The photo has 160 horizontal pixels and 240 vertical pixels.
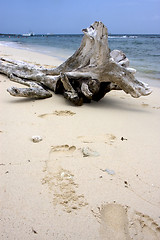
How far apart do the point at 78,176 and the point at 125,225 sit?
0.60 metres

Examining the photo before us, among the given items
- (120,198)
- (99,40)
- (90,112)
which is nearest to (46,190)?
(120,198)

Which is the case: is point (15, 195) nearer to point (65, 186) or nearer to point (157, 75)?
point (65, 186)

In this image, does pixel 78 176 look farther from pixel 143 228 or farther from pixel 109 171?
pixel 143 228

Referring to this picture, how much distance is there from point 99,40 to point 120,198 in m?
2.84

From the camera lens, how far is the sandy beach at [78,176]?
4.85ft

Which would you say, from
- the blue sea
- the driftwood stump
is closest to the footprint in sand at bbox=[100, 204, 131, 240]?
the driftwood stump

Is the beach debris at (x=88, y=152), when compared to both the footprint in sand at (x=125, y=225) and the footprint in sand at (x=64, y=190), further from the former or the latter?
the footprint in sand at (x=125, y=225)

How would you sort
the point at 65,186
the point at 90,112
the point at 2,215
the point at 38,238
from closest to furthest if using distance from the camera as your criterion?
1. the point at 38,238
2. the point at 2,215
3. the point at 65,186
4. the point at 90,112

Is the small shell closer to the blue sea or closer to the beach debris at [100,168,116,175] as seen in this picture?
the beach debris at [100,168,116,175]

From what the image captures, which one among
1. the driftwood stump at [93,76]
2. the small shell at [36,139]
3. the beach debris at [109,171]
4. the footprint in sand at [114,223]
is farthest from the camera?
the driftwood stump at [93,76]

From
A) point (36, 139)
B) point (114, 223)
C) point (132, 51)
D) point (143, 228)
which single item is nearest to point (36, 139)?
point (36, 139)

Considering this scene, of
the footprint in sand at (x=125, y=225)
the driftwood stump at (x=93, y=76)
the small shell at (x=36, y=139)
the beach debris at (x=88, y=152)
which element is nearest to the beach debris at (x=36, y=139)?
the small shell at (x=36, y=139)

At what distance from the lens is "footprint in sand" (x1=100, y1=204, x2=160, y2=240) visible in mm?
1438

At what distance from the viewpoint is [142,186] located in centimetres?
188
